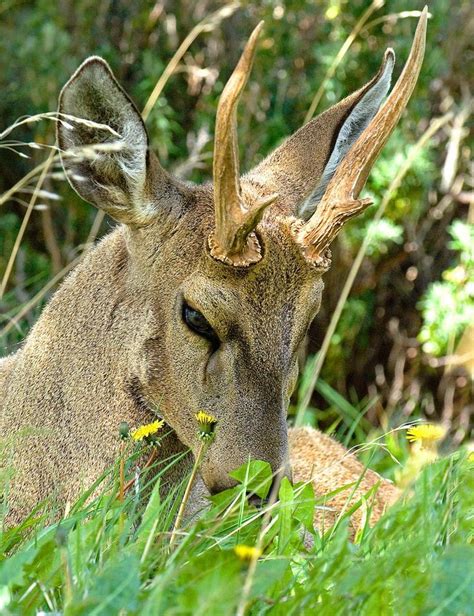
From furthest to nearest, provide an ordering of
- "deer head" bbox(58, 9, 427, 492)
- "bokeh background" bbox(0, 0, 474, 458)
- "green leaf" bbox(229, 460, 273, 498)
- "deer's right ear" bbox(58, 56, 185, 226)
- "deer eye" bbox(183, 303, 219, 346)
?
1. "bokeh background" bbox(0, 0, 474, 458)
2. "deer's right ear" bbox(58, 56, 185, 226)
3. "deer eye" bbox(183, 303, 219, 346)
4. "deer head" bbox(58, 9, 427, 492)
5. "green leaf" bbox(229, 460, 273, 498)

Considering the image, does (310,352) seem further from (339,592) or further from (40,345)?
(339,592)

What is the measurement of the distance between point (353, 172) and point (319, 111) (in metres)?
3.56

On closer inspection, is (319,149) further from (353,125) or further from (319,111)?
(319,111)

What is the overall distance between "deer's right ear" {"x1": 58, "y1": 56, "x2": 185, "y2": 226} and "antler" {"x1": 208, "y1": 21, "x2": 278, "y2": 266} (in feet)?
1.27

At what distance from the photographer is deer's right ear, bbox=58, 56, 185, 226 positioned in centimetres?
374

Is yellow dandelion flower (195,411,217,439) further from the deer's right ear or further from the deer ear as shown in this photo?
the deer ear

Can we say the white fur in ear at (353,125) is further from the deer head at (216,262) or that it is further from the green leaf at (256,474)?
the green leaf at (256,474)

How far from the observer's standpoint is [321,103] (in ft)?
23.7

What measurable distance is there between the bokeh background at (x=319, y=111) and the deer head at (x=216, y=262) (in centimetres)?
306

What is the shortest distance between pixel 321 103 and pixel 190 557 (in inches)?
195

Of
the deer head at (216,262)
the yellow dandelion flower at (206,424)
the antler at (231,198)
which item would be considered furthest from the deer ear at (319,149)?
the yellow dandelion flower at (206,424)

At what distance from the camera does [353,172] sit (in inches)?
146

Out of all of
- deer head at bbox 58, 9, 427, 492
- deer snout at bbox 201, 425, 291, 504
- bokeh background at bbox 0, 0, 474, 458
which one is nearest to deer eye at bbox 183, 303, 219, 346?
deer head at bbox 58, 9, 427, 492

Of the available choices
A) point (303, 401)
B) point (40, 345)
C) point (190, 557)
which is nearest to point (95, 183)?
point (40, 345)
